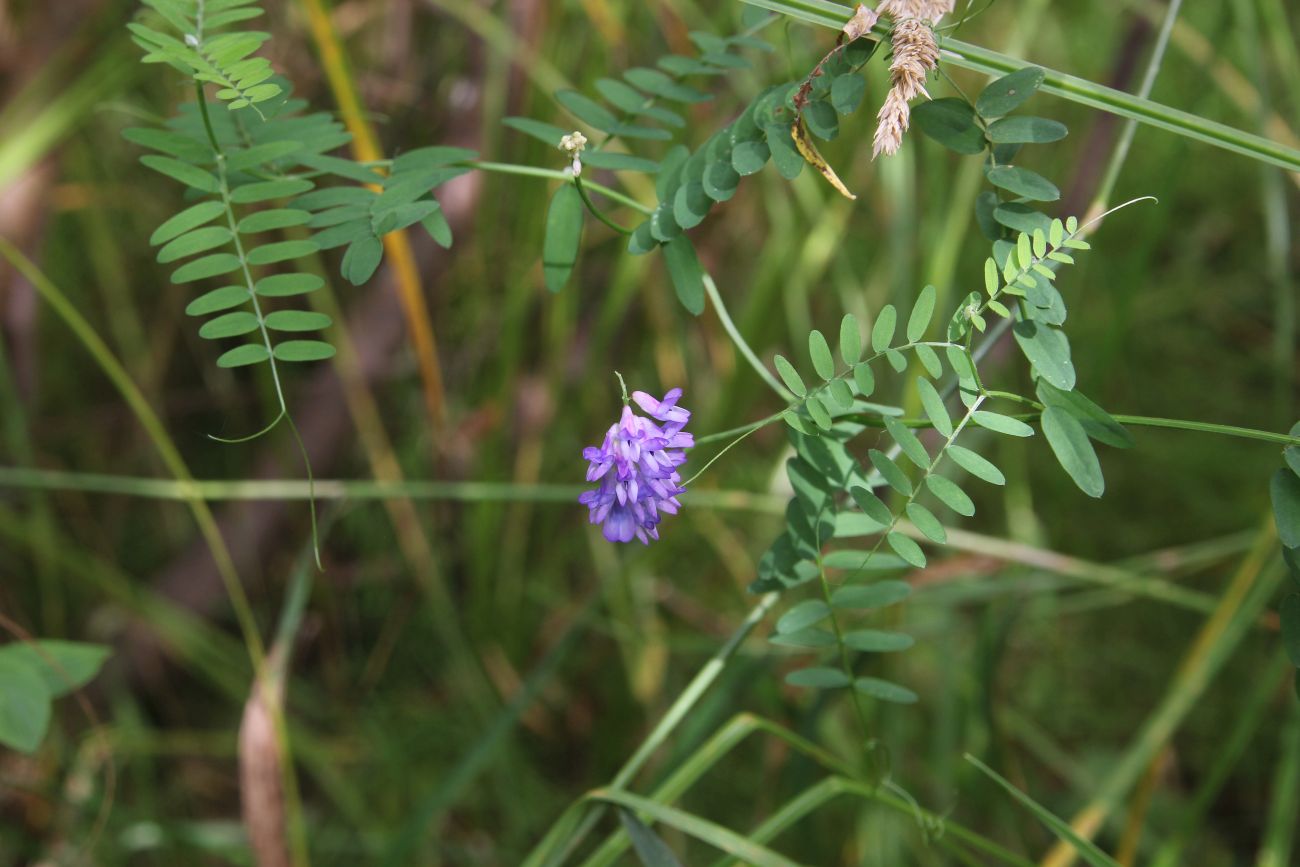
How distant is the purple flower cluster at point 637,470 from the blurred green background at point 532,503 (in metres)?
0.44

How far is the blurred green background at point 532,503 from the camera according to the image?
1071 mm

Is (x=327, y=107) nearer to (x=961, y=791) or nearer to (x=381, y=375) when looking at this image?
(x=381, y=375)

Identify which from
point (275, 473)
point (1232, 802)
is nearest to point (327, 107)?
point (275, 473)

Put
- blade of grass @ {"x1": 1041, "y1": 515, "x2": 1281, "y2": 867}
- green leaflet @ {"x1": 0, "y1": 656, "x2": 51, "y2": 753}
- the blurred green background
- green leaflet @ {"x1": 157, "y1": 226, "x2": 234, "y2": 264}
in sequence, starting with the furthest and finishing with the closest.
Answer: the blurred green background → blade of grass @ {"x1": 1041, "y1": 515, "x2": 1281, "y2": 867} → green leaflet @ {"x1": 0, "y1": 656, "x2": 51, "y2": 753} → green leaflet @ {"x1": 157, "y1": 226, "x2": 234, "y2": 264}

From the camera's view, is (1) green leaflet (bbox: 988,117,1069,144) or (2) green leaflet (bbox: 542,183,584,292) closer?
(1) green leaflet (bbox: 988,117,1069,144)

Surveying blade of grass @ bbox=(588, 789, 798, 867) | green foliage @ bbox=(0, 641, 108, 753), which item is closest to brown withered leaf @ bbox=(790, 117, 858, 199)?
blade of grass @ bbox=(588, 789, 798, 867)

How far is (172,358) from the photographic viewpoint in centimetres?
142

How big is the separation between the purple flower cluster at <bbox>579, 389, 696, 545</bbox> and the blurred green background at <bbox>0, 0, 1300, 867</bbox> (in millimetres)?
444

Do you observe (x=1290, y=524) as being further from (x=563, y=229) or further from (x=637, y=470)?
(x=563, y=229)

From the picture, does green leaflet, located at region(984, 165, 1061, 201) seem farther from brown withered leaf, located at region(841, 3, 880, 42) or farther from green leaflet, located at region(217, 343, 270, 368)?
green leaflet, located at region(217, 343, 270, 368)

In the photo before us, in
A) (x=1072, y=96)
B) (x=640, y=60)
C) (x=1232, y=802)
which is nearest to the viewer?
(x=1072, y=96)

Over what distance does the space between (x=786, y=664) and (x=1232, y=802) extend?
0.48 meters

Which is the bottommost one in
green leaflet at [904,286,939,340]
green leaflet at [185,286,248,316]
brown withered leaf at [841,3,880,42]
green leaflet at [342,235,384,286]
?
green leaflet at [185,286,248,316]

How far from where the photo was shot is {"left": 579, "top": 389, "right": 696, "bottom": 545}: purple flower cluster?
0.48 meters
